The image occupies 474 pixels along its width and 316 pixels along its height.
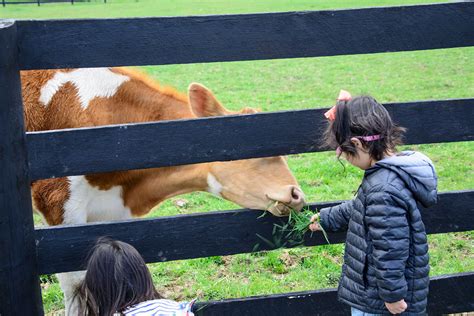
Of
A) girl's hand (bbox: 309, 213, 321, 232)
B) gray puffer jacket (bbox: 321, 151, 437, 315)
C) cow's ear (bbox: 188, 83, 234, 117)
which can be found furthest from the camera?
cow's ear (bbox: 188, 83, 234, 117)

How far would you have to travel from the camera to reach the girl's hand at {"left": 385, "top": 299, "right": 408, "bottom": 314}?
2910 millimetres

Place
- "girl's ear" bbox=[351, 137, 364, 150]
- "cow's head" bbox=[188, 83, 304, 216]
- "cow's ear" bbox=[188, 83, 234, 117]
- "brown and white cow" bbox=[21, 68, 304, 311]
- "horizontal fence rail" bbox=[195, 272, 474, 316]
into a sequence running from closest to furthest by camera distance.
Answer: "girl's ear" bbox=[351, 137, 364, 150]
"horizontal fence rail" bbox=[195, 272, 474, 316]
"cow's head" bbox=[188, 83, 304, 216]
"cow's ear" bbox=[188, 83, 234, 117]
"brown and white cow" bbox=[21, 68, 304, 311]

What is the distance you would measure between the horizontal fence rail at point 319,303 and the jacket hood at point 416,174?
1.04 meters

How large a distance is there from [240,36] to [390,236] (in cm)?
116

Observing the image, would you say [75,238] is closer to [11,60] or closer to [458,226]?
[11,60]

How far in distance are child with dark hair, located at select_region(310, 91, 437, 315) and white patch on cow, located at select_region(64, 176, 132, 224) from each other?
5.82 feet

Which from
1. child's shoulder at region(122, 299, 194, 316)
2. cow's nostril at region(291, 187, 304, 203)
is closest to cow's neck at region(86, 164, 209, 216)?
cow's nostril at region(291, 187, 304, 203)

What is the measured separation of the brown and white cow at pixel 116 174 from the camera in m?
4.11

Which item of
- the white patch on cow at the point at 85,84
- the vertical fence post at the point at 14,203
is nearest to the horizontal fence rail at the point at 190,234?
the vertical fence post at the point at 14,203

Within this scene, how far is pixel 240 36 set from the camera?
3.23m

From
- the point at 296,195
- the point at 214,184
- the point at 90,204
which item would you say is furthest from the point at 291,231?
the point at 90,204

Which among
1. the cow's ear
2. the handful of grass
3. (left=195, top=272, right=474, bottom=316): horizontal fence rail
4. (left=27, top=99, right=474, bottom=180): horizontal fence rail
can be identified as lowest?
(left=195, top=272, right=474, bottom=316): horizontal fence rail

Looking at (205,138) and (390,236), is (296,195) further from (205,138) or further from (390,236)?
(390,236)

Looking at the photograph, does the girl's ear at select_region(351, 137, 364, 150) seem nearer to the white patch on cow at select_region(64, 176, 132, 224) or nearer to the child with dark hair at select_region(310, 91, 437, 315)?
the child with dark hair at select_region(310, 91, 437, 315)
